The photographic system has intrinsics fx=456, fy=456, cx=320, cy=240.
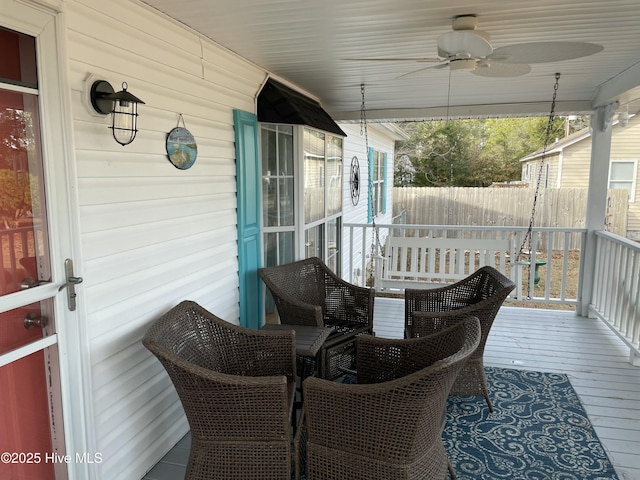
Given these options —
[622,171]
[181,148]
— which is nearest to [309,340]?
[181,148]

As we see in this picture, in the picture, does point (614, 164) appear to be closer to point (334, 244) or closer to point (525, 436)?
point (334, 244)

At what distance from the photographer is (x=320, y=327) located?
3266mm

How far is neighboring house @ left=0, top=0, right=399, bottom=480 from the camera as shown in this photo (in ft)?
5.80

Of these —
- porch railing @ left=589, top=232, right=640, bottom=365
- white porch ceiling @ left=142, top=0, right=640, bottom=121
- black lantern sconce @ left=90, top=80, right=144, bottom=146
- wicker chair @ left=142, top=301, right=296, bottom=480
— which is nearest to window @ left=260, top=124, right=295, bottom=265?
white porch ceiling @ left=142, top=0, right=640, bottom=121

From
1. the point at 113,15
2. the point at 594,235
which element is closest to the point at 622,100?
the point at 594,235

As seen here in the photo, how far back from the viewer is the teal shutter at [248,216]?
3.51 metres

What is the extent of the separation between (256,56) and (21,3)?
188 centimetres

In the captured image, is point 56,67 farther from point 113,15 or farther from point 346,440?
point 346,440

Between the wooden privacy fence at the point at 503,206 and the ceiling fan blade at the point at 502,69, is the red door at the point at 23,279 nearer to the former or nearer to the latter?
the ceiling fan blade at the point at 502,69

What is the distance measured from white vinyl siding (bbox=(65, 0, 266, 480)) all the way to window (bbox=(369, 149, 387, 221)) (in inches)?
245

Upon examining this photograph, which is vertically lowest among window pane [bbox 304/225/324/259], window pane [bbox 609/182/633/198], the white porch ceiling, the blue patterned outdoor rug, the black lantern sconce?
the blue patterned outdoor rug

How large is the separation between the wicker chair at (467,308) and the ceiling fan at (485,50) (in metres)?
1.38

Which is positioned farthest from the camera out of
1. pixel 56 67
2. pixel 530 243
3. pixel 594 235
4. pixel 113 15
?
pixel 530 243

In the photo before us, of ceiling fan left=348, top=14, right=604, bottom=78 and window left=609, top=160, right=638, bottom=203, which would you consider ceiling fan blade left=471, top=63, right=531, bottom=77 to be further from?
window left=609, top=160, right=638, bottom=203
